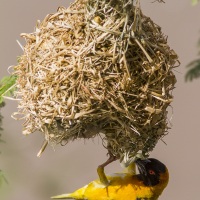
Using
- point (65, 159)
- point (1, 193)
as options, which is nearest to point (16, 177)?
point (65, 159)

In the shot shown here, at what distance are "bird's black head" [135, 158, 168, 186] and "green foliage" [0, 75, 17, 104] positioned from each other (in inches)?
41.8

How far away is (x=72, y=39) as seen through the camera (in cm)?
333

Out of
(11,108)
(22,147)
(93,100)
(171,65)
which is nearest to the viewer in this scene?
(93,100)

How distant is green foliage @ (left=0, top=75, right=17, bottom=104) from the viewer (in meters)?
3.56

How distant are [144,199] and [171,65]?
1159 millimetres

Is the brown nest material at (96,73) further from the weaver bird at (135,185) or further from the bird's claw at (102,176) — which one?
the weaver bird at (135,185)

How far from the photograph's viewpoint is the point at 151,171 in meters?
4.25

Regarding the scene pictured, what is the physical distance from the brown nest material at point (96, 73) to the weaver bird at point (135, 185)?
775 millimetres

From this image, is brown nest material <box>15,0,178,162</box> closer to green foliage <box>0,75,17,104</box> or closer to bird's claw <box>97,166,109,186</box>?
green foliage <box>0,75,17,104</box>

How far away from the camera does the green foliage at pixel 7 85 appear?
356cm

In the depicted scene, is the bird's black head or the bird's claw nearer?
the bird's claw

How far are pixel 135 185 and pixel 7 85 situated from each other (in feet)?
3.94

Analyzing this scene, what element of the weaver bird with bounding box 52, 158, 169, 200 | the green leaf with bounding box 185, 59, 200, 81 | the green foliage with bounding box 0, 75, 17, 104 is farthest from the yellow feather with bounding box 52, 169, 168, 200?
the green foliage with bounding box 0, 75, 17, 104

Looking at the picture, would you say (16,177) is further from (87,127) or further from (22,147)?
(87,127)
